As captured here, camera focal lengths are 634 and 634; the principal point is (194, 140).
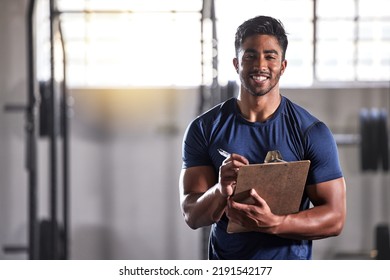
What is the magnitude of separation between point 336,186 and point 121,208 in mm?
1803

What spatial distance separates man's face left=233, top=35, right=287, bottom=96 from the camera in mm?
1394

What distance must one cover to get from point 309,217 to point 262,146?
0.19 meters

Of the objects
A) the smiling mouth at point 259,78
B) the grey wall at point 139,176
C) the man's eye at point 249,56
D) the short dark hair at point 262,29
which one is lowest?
the grey wall at point 139,176

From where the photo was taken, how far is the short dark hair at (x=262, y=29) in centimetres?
140

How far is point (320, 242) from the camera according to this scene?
120 inches

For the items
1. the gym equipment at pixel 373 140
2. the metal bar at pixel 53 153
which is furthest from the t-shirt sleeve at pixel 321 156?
the gym equipment at pixel 373 140

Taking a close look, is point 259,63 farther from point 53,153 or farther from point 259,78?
point 53,153

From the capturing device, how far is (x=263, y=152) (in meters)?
1.41

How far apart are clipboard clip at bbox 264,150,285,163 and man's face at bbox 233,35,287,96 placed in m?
0.13

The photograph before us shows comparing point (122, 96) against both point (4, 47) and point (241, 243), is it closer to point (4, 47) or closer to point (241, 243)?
point (4, 47)

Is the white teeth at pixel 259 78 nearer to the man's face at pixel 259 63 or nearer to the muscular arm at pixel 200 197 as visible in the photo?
the man's face at pixel 259 63

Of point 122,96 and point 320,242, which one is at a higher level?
point 122,96

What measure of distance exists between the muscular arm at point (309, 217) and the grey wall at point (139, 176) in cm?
166
